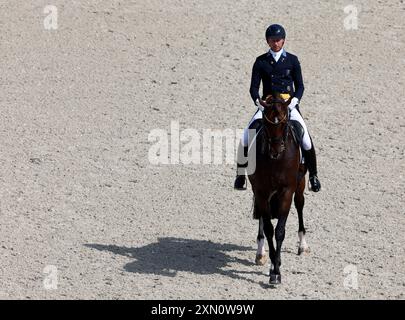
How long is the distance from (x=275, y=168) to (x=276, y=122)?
0.83 m

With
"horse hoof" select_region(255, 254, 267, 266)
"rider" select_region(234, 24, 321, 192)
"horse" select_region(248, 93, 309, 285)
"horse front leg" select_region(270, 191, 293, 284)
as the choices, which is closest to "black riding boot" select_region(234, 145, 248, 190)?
"rider" select_region(234, 24, 321, 192)

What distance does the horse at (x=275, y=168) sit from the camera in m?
14.2

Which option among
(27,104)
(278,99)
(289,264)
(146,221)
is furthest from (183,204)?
(27,104)

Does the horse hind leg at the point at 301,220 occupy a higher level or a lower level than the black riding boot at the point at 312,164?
lower

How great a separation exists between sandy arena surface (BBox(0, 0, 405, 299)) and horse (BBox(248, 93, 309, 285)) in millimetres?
694

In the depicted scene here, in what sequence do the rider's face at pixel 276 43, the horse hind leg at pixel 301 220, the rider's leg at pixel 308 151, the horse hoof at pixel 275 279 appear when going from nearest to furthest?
the horse hoof at pixel 275 279
the rider's face at pixel 276 43
the rider's leg at pixel 308 151
the horse hind leg at pixel 301 220

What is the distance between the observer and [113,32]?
82.9 ft

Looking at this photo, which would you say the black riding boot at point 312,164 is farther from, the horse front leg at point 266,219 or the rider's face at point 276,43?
the rider's face at point 276,43

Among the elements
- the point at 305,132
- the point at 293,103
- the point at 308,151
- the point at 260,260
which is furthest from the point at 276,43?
the point at 260,260

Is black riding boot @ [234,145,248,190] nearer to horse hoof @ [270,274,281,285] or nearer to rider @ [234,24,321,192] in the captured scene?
rider @ [234,24,321,192]

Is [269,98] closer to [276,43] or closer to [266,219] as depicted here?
[276,43]

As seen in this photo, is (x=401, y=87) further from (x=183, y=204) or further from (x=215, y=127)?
(x=183, y=204)

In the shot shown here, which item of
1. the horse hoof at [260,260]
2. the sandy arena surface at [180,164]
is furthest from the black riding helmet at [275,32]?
the sandy arena surface at [180,164]

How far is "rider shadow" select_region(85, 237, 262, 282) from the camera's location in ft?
50.2
